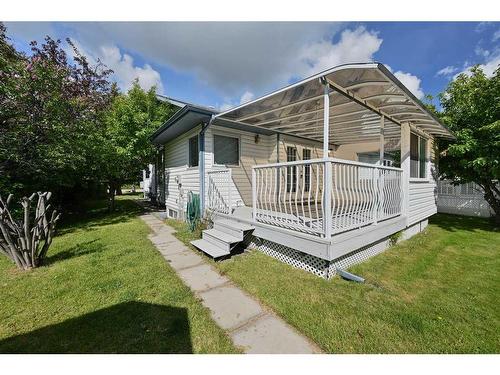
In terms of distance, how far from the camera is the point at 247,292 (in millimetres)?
3043

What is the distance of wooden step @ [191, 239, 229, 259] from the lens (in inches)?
163

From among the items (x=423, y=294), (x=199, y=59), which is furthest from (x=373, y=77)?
(x=199, y=59)

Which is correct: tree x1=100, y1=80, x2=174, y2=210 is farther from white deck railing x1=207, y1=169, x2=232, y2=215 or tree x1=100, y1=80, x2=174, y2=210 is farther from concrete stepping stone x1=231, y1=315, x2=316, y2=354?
concrete stepping stone x1=231, y1=315, x2=316, y2=354

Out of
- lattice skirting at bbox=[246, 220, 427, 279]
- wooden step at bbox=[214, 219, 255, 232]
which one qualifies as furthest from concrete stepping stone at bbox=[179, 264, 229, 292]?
lattice skirting at bbox=[246, 220, 427, 279]

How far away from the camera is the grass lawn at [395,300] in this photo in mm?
2100

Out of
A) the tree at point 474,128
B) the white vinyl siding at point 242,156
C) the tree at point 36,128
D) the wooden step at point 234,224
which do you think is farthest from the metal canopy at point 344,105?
the tree at point 36,128

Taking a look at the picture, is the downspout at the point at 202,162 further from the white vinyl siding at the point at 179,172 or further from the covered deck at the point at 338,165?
the white vinyl siding at the point at 179,172

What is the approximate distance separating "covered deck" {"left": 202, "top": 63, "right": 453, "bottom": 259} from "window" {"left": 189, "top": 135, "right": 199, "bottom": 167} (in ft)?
4.70

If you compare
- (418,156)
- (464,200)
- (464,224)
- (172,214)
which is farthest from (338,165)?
(464,200)

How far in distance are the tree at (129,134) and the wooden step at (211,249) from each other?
20.5 ft

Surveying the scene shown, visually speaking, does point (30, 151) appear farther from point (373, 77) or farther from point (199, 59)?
point (373, 77)

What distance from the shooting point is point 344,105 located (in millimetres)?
4594

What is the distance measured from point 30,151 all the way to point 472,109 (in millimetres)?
13964
